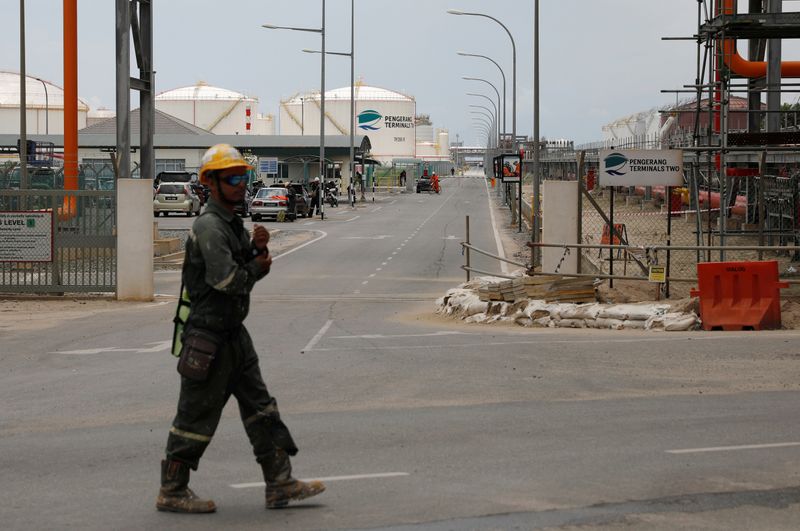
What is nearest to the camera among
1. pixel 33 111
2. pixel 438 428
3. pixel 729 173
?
pixel 438 428

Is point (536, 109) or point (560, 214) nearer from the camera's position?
point (560, 214)

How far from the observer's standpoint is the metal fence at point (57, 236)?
854 inches

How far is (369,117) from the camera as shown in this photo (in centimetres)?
14938

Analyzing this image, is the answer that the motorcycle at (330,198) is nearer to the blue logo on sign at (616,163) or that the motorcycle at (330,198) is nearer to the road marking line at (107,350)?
the blue logo on sign at (616,163)

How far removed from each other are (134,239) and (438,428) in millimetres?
13395

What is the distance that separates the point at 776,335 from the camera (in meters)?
15.1

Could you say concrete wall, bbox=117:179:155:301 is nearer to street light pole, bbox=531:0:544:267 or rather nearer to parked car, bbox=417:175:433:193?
street light pole, bbox=531:0:544:267

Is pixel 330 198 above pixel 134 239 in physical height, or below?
above

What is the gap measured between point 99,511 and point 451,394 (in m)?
4.70

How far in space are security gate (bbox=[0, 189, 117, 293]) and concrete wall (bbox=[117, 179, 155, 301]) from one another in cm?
37

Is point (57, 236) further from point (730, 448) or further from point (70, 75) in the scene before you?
point (730, 448)

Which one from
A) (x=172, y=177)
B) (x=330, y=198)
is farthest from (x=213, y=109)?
(x=172, y=177)

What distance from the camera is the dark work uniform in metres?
6.38


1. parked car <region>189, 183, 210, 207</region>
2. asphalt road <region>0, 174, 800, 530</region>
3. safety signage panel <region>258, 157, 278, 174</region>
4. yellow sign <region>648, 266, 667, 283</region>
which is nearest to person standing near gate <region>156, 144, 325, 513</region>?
asphalt road <region>0, 174, 800, 530</region>
